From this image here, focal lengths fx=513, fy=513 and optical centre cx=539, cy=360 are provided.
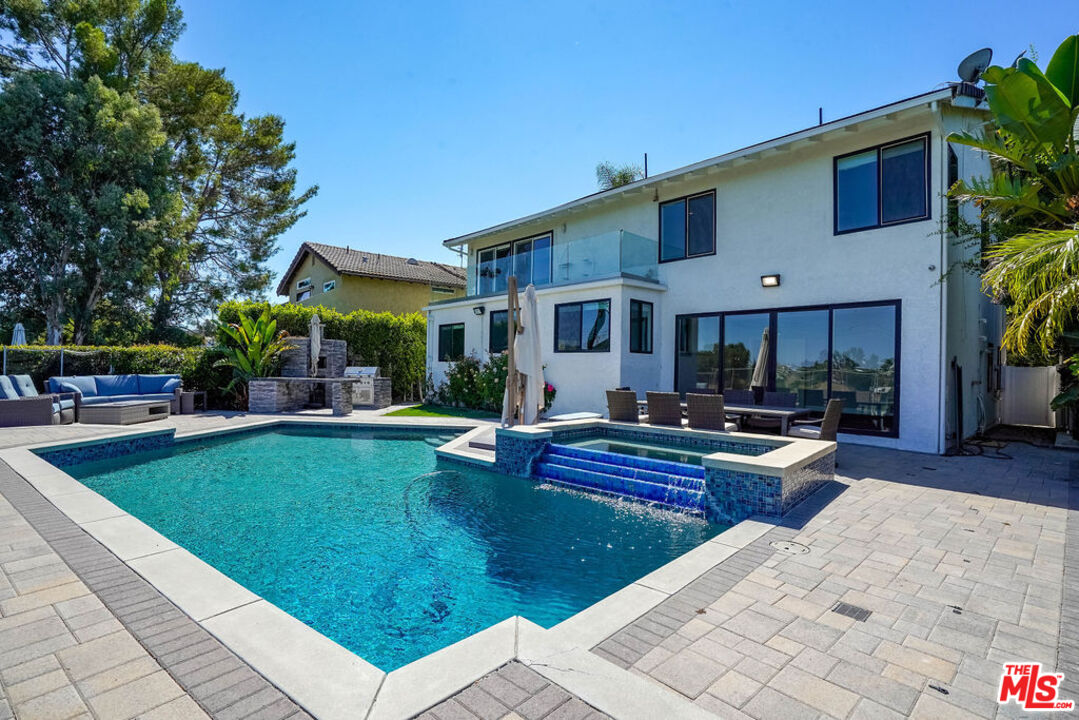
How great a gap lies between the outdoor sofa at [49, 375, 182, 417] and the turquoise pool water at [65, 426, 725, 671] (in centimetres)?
497

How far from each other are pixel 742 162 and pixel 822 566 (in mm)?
10103

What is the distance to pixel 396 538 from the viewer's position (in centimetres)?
514

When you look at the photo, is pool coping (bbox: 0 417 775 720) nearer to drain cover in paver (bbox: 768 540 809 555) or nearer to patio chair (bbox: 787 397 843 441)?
drain cover in paver (bbox: 768 540 809 555)

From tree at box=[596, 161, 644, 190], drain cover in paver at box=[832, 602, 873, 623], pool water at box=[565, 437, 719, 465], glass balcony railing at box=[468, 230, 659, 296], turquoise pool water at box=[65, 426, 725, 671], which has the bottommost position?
turquoise pool water at box=[65, 426, 725, 671]

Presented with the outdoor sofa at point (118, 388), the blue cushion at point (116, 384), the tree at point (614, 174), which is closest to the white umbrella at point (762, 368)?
the outdoor sofa at point (118, 388)

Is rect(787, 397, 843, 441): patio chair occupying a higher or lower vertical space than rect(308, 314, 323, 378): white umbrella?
lower

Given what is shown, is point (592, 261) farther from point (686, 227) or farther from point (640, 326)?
point (686, 227)

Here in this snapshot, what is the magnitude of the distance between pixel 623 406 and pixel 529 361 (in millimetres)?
1985

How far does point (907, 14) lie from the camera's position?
10680 millimetres

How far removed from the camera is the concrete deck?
226 cm

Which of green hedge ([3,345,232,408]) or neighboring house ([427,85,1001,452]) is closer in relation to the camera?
neighboring house ([427,85,1001,452])

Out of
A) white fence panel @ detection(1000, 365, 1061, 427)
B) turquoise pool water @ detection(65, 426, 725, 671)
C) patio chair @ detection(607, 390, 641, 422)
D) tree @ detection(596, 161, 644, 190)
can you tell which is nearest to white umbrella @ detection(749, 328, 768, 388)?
patio chair @ detection(607, 390, 641, 422)

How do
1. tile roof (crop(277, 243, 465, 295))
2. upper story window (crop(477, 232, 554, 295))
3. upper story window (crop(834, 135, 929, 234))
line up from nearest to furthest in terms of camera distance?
upper story window (crop(834, 135, 929, 234)), upper story window (crop(477, 232, 554, 295)), tile roof (crop(277, 243, 465, 295))

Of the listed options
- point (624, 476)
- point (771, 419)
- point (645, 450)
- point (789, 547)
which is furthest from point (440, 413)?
point (789, 547)
